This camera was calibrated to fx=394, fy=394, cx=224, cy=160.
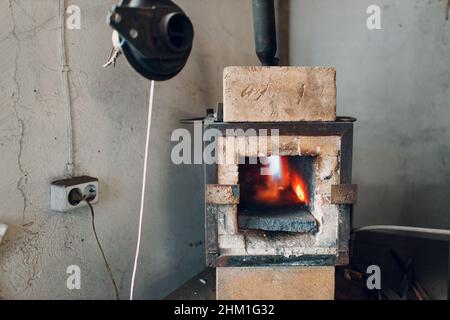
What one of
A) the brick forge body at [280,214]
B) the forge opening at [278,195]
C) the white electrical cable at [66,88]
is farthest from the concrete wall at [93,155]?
the brick forge body at [280,214]

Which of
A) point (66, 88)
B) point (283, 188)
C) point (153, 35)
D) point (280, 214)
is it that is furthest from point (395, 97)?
point (66, 88)

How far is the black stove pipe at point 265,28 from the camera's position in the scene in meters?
1.62

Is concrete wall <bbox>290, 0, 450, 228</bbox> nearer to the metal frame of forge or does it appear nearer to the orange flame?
the orange flame

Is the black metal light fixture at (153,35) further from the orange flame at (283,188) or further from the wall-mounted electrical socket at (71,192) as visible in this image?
the orange flame at (283,188)

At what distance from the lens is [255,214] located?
151cm

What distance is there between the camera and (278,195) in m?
1.84

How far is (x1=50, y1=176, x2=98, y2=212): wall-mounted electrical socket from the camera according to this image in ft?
4.17

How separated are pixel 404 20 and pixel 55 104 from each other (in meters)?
1.69

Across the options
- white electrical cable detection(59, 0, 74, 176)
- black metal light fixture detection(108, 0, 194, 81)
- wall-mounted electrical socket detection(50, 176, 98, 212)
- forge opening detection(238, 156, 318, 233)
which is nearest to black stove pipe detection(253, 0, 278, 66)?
forge opening detection(238, 156, 318, 233)

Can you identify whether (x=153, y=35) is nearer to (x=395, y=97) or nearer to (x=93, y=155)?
(x=93, y=155)

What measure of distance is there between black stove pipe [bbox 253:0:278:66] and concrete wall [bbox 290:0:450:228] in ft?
2.14

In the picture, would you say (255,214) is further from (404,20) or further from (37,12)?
(404,20)

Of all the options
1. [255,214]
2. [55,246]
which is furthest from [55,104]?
[255,214]

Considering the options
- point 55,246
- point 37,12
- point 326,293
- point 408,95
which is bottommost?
point 326,293
